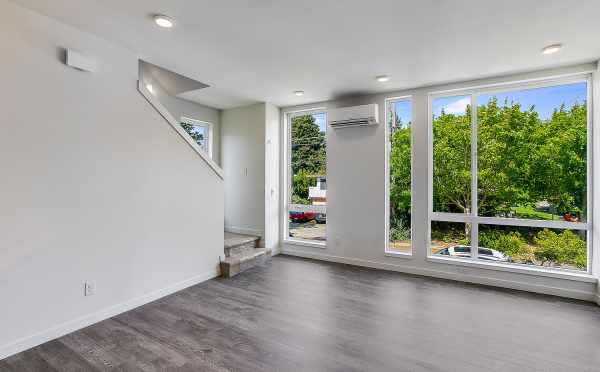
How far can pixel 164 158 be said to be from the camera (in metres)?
3.38

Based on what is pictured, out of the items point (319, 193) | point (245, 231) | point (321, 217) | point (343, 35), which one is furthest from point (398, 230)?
point (343, 35)

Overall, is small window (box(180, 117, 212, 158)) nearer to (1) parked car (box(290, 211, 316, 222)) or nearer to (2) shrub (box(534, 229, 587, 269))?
(1) parked car (box(290, 211, 316, 222))

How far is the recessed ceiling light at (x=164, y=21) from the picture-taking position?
7.96ft

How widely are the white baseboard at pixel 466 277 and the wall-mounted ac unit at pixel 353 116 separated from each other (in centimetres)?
214

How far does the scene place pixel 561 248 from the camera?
141 inches

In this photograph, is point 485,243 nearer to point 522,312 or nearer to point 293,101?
point 522,312

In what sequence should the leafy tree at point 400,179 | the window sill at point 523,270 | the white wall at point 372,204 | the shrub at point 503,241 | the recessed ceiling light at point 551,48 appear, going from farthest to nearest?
the leafy tree at point 400,179 → the white wall at point 372,204 → the shrub at point 503,241 → the window sill at point 523,270 → the recessed ceiling light at point 551,48

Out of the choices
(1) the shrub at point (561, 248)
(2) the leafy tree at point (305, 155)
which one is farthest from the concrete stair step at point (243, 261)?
(1) the shrub at point (561, 248)

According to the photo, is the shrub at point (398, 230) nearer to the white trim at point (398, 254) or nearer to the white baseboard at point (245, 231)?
the white trim at point (398, 254)

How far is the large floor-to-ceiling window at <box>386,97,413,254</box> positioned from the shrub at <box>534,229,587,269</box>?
1536mm

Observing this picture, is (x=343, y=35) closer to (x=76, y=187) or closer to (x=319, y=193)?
(x=76, y=187)

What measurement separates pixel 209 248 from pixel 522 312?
12.0 feet

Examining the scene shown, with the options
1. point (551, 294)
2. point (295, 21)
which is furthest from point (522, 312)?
point (295, 21)

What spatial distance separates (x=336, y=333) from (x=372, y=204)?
7.78 feet
